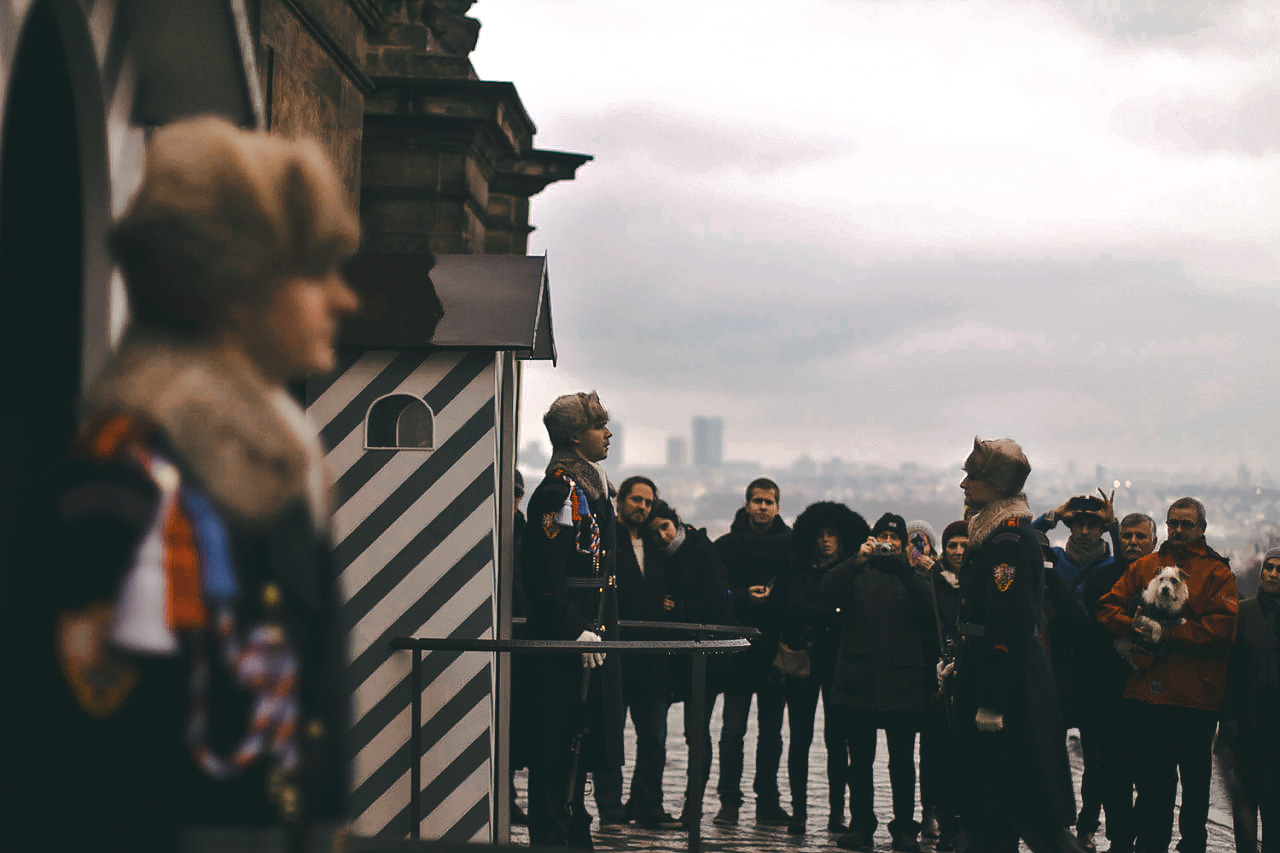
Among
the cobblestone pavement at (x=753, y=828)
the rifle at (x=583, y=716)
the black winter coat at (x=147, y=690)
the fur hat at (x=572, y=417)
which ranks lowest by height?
the cobblestone pavement at (x=753, y=828)

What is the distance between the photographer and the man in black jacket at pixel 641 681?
8.74 m

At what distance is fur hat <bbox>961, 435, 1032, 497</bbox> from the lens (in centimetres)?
625

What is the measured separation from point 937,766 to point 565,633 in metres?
2.99

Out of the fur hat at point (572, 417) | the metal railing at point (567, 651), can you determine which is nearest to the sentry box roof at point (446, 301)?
the fur hat at point (572, 417)

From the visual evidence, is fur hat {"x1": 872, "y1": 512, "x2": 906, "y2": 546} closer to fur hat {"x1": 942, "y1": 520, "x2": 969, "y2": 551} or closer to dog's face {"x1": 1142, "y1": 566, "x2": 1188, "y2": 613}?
fur hat {"x1": 942, "y1": 520, "x2": 969, "y2": 551}

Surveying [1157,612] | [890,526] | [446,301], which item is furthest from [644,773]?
[446,301]

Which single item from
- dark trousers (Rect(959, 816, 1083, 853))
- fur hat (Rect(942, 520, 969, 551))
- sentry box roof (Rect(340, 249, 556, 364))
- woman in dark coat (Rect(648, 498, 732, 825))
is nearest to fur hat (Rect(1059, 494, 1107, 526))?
fur hat (Rect(942, 520, 969, 551))

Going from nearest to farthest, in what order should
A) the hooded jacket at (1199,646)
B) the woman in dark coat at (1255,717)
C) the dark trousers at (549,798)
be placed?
the dark trousers at (549,798) < the woman in dark coat at (1255,717) < the hooded jacket at (1199,646)

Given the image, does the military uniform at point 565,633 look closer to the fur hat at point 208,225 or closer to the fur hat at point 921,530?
the fur hat at point 921,530

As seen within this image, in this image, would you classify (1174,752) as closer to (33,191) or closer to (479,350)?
(479,350)

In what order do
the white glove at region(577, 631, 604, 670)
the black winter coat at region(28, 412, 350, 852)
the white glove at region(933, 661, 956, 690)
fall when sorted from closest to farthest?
the black winter coat at region(28, 412, 350, 852) → the white glove at region(577, 631, 604, 670) → the white glove at region(933, 661, 956, 690)

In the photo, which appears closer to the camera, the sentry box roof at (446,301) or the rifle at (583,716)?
the sentry box roof at (446,301)

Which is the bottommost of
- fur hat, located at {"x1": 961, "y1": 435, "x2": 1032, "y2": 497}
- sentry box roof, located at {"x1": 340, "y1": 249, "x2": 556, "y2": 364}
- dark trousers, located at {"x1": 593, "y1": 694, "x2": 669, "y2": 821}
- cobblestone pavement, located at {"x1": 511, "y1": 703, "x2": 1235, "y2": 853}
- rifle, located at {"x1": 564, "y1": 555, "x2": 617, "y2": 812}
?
cobblestone pavement, located at {"x1": 511, "y1": 703, "x2": 1235, "y2": 853}

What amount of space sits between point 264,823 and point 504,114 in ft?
35.9
